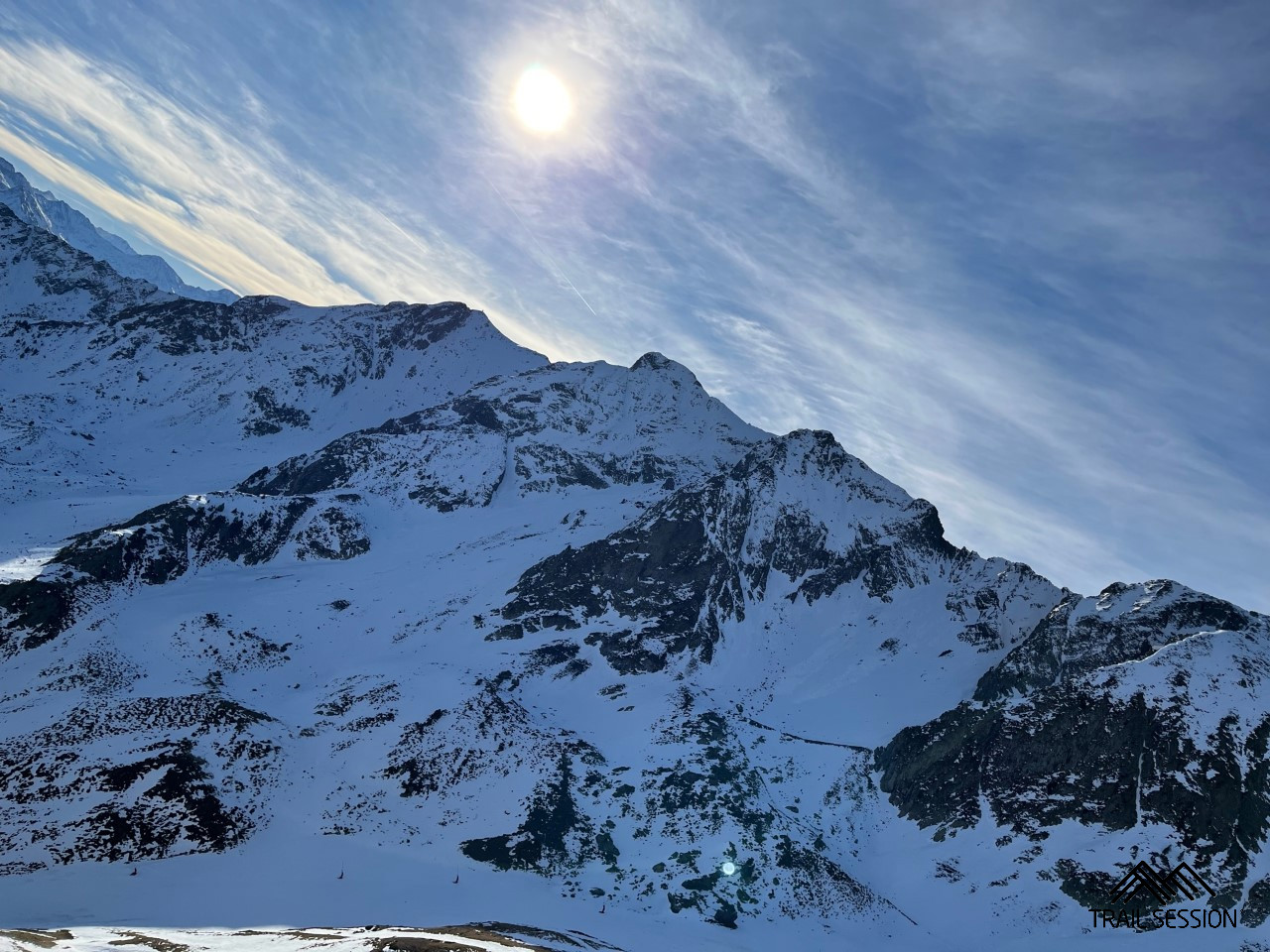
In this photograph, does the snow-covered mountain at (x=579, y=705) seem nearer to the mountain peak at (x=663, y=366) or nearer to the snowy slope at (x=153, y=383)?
the snowy slope at (x=153, y=383)

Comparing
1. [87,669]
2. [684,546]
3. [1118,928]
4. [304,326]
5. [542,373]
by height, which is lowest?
[87,669]

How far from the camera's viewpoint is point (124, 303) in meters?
187

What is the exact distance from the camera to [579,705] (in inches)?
3162

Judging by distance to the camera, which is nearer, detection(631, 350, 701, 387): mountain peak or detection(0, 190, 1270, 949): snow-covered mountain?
detection(0, 190, 1270, 949): snow-covered mountain

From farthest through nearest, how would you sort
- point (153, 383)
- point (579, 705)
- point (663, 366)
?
point (663, 366), point (153, 383), point (579, 705)

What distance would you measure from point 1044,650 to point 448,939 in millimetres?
73745

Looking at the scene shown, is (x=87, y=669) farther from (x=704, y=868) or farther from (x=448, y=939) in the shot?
(x=704, y=868)

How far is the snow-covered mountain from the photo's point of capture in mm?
51281

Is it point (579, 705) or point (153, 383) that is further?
point (153, 383)

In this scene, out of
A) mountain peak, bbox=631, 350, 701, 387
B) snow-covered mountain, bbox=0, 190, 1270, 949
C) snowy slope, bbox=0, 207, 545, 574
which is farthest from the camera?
mountain peak, bbox=631, 350, 701, 387

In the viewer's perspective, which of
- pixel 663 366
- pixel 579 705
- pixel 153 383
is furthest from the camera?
pixel 663 366

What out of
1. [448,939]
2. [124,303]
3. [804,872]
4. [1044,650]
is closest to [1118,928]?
[804,872]

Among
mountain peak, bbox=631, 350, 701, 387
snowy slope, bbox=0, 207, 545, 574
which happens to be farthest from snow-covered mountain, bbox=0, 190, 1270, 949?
mountain peak, bbox=631, 350, 701, 387

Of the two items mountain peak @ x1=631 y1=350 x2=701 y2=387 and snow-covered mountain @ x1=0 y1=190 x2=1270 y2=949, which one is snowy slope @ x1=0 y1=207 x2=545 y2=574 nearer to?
snow-covered mountain @ x1=0 y1=190 x2=1270 y2=949
